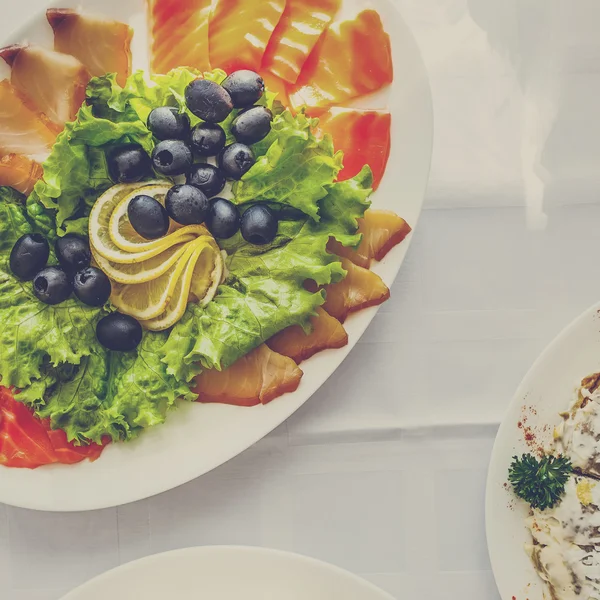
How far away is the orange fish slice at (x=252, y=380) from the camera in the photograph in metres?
1.34

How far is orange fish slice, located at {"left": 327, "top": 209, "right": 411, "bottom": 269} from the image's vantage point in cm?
135

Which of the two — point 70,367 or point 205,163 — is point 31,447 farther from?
point 205,163

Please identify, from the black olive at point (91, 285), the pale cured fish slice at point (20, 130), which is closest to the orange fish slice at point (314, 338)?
the black olive at point (91, 285)

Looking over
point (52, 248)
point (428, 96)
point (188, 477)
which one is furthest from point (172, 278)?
point (428, 96)

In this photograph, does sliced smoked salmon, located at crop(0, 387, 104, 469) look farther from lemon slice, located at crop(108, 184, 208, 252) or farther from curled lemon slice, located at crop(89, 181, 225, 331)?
lemon slice, located at crop(108, 184, 208, 252)

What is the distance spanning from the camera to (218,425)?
1.37 meters

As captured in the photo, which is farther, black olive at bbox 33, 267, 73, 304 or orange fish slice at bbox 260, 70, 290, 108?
orange fish slice at bbox 260, 70, 290, 108

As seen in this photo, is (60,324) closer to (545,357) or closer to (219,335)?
(219,335)

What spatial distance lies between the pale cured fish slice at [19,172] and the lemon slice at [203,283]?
13.3 inches

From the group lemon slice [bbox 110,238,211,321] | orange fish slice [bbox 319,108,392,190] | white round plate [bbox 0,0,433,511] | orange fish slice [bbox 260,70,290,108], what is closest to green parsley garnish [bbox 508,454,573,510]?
white round plate [bbox 0,0,433,511]

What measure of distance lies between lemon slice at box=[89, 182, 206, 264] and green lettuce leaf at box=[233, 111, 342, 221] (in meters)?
0.13

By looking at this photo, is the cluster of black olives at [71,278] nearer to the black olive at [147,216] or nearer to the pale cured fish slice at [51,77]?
the black olive at [147,216]

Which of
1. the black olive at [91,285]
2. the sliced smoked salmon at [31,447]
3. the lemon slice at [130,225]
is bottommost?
the sliced smoked salmon at [31,447]

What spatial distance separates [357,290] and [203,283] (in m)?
0.29
